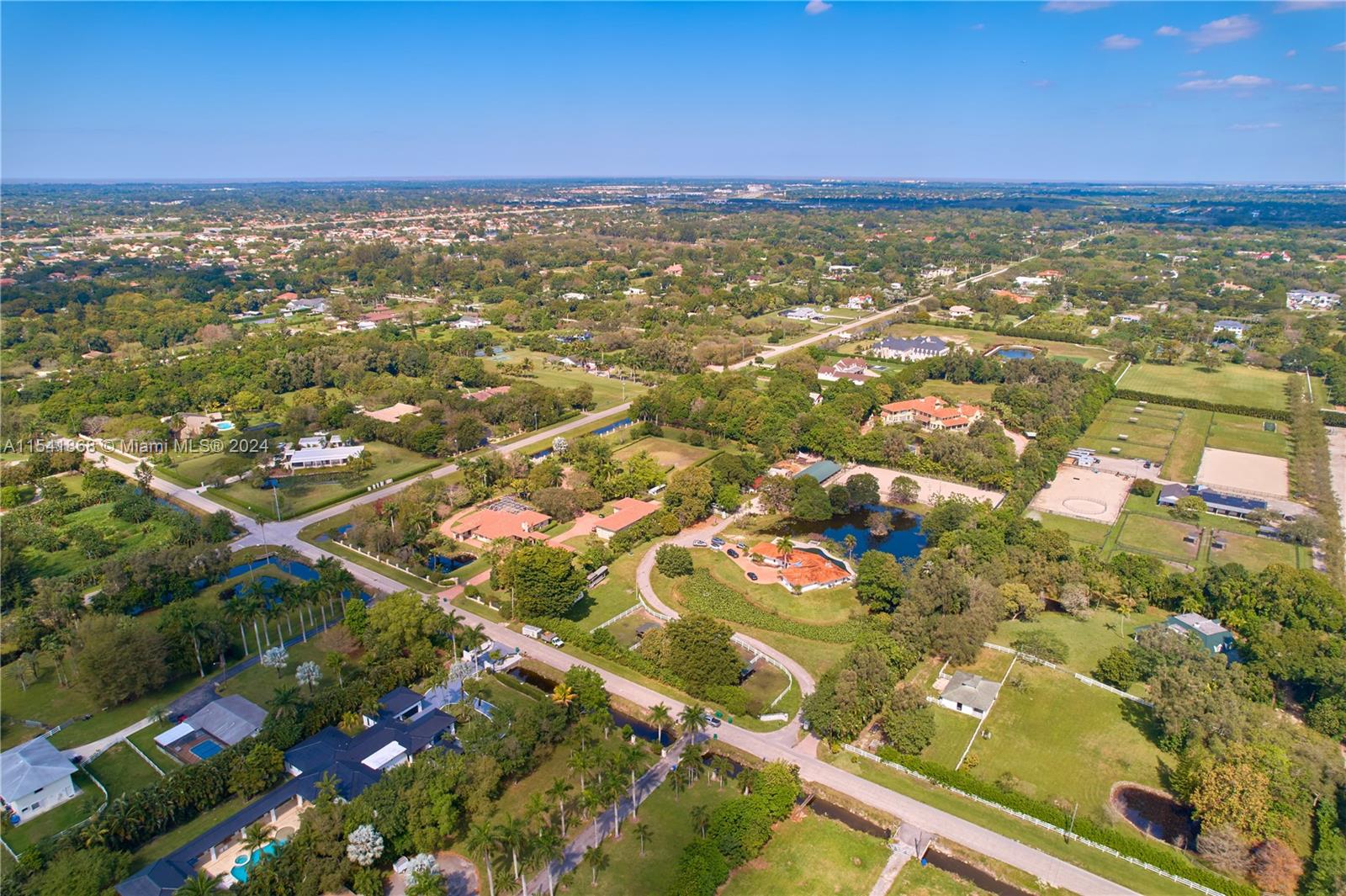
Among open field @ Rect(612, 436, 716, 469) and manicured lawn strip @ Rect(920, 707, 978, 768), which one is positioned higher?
open field @ Rect(612, 436, 716, 469)

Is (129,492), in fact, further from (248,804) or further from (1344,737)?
(1344,737)

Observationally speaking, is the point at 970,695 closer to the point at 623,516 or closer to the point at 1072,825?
the point at 1072,825

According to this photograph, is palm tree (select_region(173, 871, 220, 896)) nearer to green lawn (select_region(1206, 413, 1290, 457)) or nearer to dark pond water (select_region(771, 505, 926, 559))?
dark pond water (select_region(771, 505, 926, 559))

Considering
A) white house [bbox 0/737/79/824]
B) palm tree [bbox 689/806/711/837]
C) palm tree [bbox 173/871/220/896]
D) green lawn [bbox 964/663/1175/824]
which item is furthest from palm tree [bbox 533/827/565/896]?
white house [bbox 0/737/79/824]

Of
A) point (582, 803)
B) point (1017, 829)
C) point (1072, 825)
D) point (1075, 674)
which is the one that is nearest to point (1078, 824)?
point (1072, 825)

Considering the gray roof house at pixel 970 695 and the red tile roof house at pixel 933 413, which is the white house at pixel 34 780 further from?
the red tile roof house at pixel 933 413

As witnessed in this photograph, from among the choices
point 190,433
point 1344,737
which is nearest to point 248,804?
point 1344,737

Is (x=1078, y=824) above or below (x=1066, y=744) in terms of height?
above
